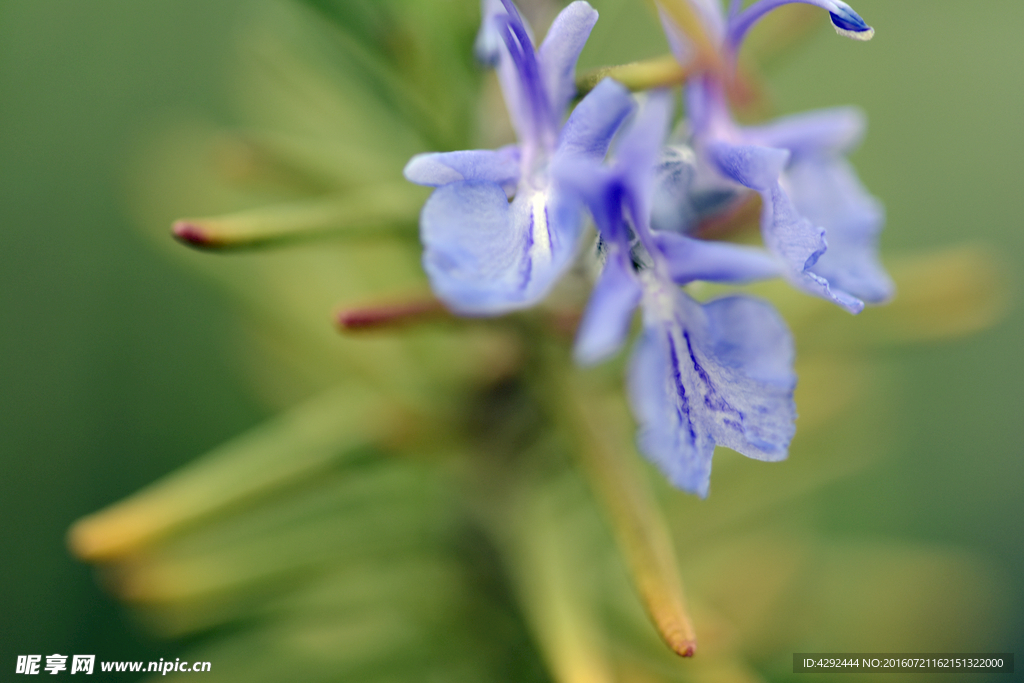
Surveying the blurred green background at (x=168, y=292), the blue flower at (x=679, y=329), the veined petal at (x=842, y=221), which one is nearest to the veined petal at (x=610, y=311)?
the blue flower at (x=679, y=329)

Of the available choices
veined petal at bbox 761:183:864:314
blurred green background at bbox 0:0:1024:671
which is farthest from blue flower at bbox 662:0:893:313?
blurred green background at bbox 0:0:1024:671

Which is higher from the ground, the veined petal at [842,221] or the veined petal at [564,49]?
the veined petal at [564,49]

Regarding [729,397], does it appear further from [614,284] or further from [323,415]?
[323,415]

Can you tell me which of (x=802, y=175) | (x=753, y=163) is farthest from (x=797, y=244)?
(x=802, y=175)

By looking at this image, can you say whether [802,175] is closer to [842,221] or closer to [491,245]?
[842,221]

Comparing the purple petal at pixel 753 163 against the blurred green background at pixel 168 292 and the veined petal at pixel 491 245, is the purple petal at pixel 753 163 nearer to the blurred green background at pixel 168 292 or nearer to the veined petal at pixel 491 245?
the veined petal at pixel 491 245

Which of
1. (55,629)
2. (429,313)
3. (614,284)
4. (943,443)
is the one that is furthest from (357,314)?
(943,443)

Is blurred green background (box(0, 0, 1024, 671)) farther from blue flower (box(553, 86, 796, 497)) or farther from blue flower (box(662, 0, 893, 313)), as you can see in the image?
blue flower (box(553, 86, 796, 497))
